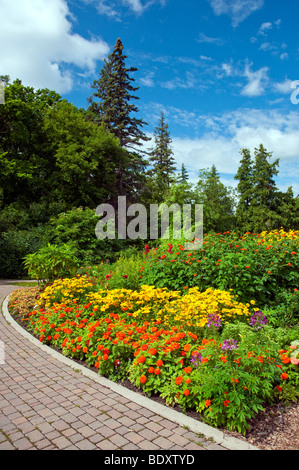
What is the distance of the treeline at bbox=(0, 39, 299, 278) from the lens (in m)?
15.2

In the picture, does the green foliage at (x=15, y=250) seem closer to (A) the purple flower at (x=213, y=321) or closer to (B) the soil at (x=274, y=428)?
(A) the purple flower at (x=213, y=321)

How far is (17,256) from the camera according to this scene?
14914 mm

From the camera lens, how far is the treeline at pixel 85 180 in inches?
600

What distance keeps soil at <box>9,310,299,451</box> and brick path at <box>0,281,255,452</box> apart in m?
0.27

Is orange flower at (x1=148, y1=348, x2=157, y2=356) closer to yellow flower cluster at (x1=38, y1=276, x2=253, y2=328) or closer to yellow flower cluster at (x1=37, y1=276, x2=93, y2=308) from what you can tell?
yellow flower cluster at (x1=38, y1=276, x2=253, y2=328)

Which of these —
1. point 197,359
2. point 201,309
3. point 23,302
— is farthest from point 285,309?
point 23,302

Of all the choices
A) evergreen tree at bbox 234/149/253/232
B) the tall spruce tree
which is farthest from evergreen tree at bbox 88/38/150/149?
evergreen tree at bbox 234/149/253/232

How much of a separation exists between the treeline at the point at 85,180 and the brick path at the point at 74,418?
7.93m

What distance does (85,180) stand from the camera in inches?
814

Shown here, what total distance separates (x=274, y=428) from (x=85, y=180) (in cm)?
1963

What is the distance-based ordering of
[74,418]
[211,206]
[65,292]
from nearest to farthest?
[74,418]
[65,292]
[211,206]

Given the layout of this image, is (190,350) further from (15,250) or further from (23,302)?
(15,250)

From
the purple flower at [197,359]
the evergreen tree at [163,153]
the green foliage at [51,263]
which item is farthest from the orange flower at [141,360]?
the evergreen tree at [163,153]
